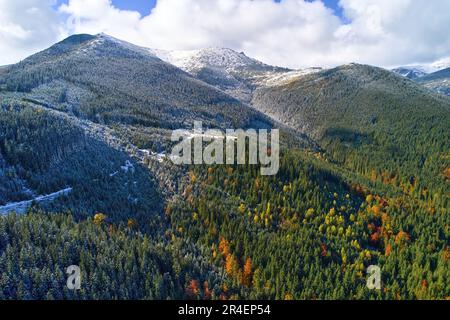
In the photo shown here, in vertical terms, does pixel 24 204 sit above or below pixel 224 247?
above

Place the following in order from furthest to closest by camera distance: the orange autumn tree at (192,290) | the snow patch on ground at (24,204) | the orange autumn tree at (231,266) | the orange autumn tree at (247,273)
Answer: the orange autumn tree at (247,273), the orange autumn tree at (231,266), the snow patch on ground at (24,204), the orange autumn tree at (192,290)

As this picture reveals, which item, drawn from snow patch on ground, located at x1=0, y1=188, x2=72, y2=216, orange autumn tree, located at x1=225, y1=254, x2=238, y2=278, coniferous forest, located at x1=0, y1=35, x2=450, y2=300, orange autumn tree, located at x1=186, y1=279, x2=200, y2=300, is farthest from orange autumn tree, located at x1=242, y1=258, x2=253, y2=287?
snow patch on ground, located at x1=0, y1=188, x2=72, y2=216

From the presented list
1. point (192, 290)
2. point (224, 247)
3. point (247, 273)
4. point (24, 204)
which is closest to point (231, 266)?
point (247, 273)

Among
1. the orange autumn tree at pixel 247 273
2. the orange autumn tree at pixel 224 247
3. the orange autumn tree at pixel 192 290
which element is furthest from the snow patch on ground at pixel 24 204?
the orange autumn tree at pixel 247 273

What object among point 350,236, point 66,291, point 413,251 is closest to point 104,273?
point 66,291

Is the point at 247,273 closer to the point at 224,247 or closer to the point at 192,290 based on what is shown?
the point at 224,247

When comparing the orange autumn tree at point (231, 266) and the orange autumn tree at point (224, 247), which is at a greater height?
the orange autumn tree at point (224, 247)

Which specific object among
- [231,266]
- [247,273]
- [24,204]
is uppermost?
[24,204]

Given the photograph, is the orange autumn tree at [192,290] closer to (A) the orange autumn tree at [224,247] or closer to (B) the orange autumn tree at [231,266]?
(B) the orange autumn tree at [231,266]

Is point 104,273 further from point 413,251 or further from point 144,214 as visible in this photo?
point 413,251
